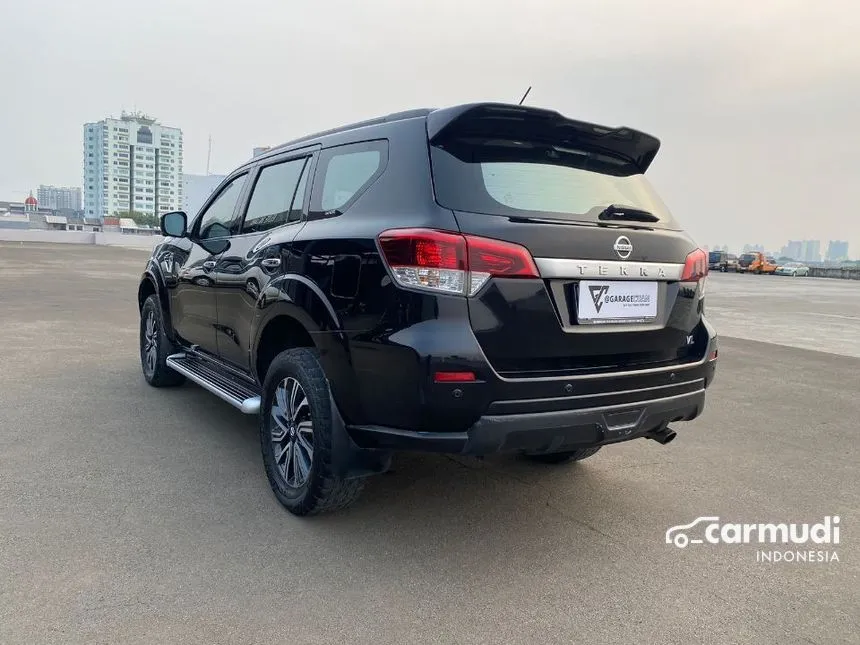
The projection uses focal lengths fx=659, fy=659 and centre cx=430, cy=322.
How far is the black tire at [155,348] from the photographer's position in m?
5.44

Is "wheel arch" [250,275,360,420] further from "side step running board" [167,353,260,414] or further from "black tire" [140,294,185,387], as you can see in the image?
"black tire" [140,294,185,387]

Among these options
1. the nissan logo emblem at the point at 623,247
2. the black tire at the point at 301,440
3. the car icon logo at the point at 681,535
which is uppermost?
the nissan logo emblem at the point at 623,247

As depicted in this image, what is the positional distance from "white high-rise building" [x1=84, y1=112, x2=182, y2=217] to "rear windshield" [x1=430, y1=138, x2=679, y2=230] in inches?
5663

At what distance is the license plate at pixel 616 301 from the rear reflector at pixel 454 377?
55 centimetres

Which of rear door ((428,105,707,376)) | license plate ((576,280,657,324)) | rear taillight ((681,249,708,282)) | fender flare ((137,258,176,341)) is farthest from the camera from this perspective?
fender flare ((137,258,176,341))

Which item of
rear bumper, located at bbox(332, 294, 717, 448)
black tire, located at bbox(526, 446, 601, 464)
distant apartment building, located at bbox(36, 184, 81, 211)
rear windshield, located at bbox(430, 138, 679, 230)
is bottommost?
black tire, located at bbox(526, 446, 601, 464)

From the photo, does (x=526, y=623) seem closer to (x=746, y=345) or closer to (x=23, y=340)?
(x=23, y=340)

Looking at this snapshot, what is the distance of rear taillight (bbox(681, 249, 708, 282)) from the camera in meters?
3.14

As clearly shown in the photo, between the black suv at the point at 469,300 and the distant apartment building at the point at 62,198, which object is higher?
the distant apartment building at the point at 62,198

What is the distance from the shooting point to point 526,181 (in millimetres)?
2830

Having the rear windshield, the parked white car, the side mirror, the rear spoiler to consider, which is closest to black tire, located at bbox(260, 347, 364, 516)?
the rear windshield

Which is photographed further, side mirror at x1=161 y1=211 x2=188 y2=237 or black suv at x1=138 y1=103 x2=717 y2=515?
side mirror at x1=161 y1=211 x2=188 y2=237

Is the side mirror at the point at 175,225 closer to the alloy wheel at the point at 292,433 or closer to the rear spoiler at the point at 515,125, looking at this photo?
the alloy wheel at the point at 292,433

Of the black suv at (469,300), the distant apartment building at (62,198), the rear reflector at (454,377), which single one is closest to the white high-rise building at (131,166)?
the distant apartment building at (62,198)
